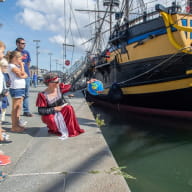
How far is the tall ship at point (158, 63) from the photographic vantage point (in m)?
5.06

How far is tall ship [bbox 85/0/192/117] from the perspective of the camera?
506 cm

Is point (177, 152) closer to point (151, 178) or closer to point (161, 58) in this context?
point (151, 178)

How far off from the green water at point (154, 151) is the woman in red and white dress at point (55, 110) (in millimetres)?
1077

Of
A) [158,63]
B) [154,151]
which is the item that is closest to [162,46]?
[158,63]

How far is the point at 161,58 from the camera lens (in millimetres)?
5516

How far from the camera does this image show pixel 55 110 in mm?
3008

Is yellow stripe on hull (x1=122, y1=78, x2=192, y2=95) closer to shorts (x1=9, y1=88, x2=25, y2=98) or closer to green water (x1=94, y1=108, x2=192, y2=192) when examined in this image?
green water (x1=94, y1=108, x2=192, y2=192)

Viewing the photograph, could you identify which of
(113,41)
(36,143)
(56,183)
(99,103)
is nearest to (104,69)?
(113,41)

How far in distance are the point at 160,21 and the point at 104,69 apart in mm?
3780

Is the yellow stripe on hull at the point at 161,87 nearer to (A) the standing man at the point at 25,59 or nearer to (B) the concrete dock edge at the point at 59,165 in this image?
(B) the concrete dock edge at the point at 59,165

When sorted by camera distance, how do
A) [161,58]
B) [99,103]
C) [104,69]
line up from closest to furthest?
[161,58]
[104,69]
[99,103]

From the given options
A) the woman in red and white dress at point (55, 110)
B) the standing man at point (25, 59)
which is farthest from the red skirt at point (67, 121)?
the standing man at point (25, 59)

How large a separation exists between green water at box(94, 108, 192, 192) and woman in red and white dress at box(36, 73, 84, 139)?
3.53 ft

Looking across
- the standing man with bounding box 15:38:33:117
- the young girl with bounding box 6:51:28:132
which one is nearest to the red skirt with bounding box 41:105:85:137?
the young girl with bounding box 6:51:28:132
